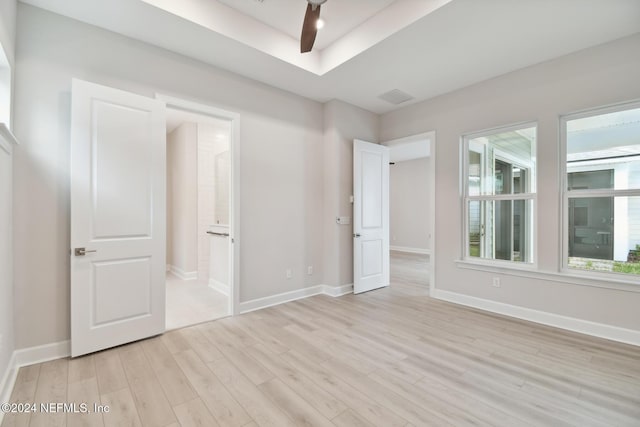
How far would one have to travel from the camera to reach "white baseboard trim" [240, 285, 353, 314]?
356 cm

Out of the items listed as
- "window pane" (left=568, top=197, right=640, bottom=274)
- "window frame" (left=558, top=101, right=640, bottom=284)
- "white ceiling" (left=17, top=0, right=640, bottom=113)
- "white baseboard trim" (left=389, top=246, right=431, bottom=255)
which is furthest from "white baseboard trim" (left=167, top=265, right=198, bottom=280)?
"white baseboard trim" (left=389, top=246, right=431, bottom=255)

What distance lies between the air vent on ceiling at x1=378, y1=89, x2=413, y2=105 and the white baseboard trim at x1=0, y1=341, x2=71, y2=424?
14.7ft

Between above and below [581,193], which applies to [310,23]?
above

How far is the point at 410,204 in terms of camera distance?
9.24 meters

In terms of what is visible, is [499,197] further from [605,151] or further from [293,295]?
[293,295]

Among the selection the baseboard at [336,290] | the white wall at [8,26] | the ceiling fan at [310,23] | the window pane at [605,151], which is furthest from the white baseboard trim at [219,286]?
the window pane at [605,151]

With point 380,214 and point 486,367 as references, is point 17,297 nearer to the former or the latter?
point 486,367

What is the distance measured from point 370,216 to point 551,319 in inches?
98.3

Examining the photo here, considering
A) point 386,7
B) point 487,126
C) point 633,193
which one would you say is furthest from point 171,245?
point 633,193

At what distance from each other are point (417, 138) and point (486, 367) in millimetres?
3179

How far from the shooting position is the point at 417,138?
4.38m

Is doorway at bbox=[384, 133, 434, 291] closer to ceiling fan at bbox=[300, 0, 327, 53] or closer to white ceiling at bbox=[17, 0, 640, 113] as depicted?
white ceiling at bbox=[17, 0, 640, 113]

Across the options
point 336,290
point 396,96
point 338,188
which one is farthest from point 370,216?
point 396,96

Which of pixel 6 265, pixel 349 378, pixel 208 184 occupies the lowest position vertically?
pixel 349 378
